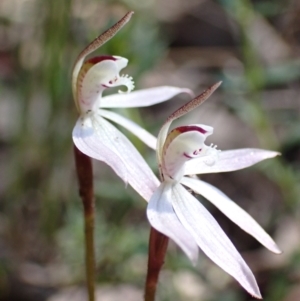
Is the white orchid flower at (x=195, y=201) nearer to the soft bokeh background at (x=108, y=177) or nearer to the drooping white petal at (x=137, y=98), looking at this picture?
the drooping white petal at (x=137, y=98)

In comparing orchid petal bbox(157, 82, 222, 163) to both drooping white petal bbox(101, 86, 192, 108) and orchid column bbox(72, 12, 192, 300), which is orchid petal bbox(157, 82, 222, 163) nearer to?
orchid column bbox(72, 12, 192, 300)

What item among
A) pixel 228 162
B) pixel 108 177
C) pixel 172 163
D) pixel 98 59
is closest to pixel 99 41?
pixel 98 59

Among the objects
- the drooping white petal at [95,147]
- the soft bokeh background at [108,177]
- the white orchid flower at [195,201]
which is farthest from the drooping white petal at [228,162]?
the soft bokeh background at [108,177]

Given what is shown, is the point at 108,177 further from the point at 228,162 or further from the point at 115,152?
the point at 115,152

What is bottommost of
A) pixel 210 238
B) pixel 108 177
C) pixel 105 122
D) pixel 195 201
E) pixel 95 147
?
pixel 210 238

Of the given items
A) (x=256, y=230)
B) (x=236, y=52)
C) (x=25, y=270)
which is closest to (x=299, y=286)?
(x=25, y=270)

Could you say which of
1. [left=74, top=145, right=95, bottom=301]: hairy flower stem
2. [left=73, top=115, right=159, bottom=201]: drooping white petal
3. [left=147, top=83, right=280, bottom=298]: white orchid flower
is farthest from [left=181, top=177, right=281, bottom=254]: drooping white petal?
[left=74, top=145, right=95, bottom=301]: hairy flower stem
